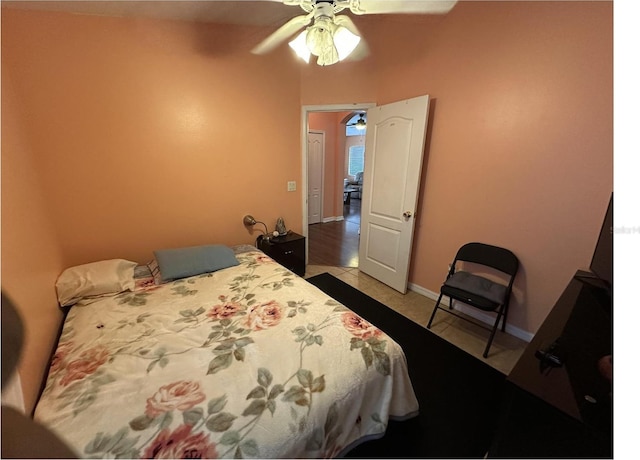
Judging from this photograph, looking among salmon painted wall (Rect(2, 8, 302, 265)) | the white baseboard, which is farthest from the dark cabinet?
salmon painted wall (Rect(2, 8, 302, 265))

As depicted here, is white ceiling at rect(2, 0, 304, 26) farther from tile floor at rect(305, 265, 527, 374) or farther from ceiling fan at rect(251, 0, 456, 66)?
tile floor at rect(305, 265, 527, 374)

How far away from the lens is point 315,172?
16.6 feet

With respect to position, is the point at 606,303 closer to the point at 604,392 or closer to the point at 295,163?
the point at 604,392

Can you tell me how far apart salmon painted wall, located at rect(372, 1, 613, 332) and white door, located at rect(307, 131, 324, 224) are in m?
2.54

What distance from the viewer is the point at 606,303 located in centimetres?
124

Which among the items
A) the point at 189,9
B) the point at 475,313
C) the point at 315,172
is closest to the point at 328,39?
the point at 189,9

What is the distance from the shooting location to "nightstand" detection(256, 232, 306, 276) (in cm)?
275

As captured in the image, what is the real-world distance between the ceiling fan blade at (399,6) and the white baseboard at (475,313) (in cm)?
229

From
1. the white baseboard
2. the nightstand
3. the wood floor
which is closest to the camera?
Answer: the white baseboard

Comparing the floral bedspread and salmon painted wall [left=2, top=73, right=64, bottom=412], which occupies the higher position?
salmon painted wall [left=2, top=73, right=64, bottom=412]

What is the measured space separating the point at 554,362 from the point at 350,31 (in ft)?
5.70

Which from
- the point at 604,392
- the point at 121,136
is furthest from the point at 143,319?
the point at 604,392

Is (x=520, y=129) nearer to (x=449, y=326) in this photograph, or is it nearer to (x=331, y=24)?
(x=331, y=24)

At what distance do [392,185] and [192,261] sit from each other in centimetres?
198
